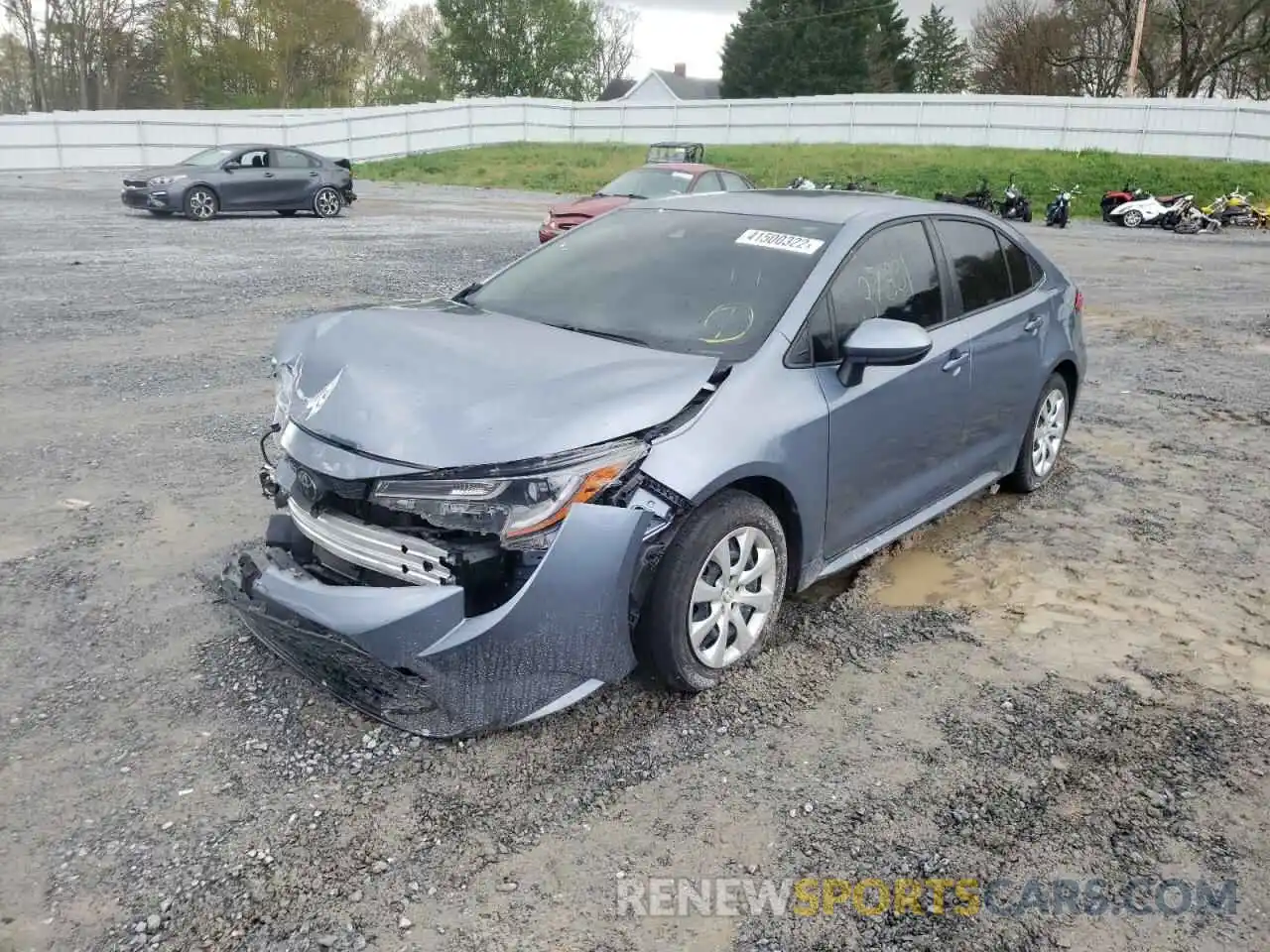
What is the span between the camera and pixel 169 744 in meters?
3.16

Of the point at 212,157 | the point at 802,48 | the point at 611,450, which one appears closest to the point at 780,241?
the point at 611,450

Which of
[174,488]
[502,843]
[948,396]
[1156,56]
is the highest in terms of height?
[1156,56]

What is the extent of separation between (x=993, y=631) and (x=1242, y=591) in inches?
51.2

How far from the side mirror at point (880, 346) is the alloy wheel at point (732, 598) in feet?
2.45

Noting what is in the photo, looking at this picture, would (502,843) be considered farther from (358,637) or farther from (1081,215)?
(1081,215)

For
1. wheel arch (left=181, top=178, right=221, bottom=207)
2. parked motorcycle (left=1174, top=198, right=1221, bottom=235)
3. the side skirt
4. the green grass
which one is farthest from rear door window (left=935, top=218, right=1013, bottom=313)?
the green grass

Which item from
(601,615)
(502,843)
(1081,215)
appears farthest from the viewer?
(1081,215)

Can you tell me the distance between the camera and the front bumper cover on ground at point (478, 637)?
2.88 metres

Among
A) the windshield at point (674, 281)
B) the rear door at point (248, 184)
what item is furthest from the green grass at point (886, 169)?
the windshield at point (674, 281)

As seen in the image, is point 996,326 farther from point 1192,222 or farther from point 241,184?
point 1192,222

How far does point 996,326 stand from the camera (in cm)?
485

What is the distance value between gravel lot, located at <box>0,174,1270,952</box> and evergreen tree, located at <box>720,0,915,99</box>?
4994cm

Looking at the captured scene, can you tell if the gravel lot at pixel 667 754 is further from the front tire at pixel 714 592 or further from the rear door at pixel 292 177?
the rear door at pixel 292 177

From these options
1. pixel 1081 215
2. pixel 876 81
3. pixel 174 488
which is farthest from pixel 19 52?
pixel 174 488
